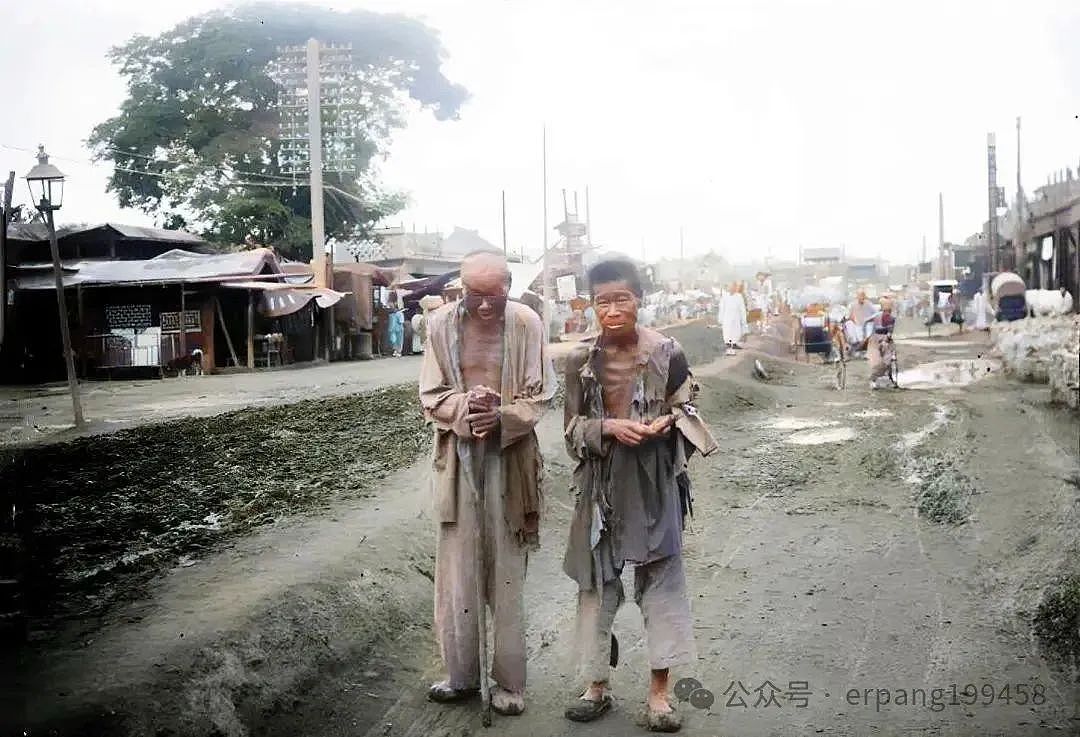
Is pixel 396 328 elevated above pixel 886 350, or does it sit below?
above

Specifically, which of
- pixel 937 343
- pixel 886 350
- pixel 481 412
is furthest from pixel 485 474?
pixel 886 350

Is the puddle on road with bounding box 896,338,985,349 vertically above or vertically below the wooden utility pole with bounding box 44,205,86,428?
below

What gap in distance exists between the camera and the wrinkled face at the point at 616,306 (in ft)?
9.33

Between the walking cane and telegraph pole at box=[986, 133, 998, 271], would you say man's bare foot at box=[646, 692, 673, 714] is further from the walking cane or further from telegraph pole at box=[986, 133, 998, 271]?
telegraph pole at box=[986, 133, 998, 271]

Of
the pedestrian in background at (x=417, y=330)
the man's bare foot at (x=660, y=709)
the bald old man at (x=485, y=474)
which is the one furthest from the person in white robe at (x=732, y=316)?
the man's bare foot at (x=660, y=709)

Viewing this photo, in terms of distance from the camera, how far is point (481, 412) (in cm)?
283

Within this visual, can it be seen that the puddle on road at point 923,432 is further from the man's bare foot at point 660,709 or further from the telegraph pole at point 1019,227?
the man's bare foot at point 660,709

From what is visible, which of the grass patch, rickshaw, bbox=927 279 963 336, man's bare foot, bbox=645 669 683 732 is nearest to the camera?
man's bare foot, bbox=645 669 683 732

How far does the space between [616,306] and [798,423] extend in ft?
8.24

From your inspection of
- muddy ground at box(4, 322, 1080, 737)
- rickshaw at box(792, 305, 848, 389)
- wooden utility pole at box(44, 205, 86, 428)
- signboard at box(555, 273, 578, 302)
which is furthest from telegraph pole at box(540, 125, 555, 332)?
rickshaw at box(792, 305, 848, 389)

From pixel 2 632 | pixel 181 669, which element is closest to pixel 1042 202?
pixel 181 669

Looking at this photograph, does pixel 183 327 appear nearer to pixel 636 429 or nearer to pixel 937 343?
pixel 636 429

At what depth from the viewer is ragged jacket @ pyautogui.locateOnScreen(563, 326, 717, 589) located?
285 centimetres

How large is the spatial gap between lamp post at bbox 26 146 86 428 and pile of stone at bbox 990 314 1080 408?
3921 mm
